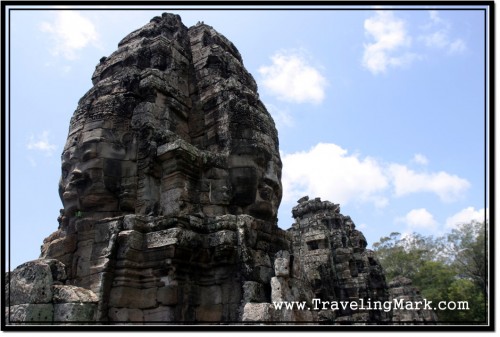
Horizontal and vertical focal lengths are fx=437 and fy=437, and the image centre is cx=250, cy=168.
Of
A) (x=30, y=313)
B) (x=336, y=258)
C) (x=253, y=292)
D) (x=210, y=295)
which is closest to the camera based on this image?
(x=30, y=313)

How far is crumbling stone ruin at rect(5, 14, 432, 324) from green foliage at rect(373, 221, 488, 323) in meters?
13.8

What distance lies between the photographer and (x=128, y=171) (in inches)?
279

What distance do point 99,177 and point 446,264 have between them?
3032cm

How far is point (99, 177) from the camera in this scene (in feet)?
22.8

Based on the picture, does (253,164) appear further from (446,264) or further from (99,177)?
(446,264)

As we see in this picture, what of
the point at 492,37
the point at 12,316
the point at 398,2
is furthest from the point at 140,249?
the point at 492,37

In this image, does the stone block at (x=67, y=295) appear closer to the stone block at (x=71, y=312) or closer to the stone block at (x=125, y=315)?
the stone block at (x=71, y=312)

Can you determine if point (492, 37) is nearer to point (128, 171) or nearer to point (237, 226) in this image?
point (237, 226)

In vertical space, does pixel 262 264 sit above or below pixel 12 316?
above

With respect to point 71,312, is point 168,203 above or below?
above

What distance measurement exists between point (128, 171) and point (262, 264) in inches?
106

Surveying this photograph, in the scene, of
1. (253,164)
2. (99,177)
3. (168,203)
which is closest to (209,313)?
(168,203)

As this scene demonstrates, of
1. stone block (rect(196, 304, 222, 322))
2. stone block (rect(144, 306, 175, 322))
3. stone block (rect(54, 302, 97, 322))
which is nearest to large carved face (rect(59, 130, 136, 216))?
stone block (rect(144, 306, 175, 322))

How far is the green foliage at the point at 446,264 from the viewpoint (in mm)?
24719
